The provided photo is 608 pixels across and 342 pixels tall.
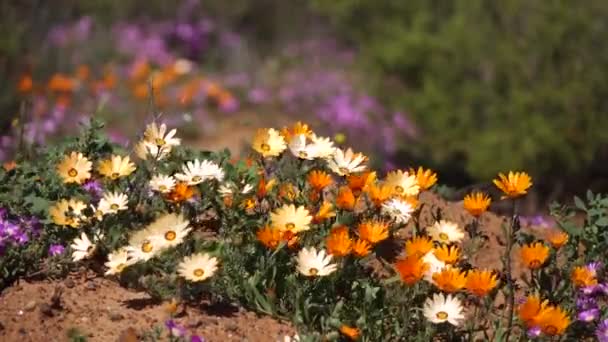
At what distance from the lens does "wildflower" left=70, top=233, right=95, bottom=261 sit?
10.7ft

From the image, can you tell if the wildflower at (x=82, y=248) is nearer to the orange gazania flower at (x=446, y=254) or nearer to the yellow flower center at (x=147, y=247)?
the yellow flower center at (x=147, y=247)

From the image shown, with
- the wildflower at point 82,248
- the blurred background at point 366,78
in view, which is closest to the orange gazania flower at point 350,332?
the wildflower at point 82,248

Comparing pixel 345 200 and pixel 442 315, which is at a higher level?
pixel 345 200

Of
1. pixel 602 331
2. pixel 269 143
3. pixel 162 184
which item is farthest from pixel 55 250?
pixel 602 331

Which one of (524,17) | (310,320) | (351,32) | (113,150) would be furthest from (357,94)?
(310,320)

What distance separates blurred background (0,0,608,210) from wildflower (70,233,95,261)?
3.77 metres

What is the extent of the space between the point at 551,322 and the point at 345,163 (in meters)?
0.88

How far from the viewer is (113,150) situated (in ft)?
12.8

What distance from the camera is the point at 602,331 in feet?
10.9

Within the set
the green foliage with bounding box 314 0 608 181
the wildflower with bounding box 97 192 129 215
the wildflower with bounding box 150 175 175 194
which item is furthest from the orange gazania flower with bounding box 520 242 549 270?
the green foliage with bounding box 314 0 608 181

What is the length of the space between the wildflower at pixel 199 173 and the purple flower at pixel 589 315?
117 centimetres

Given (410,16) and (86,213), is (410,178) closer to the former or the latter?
(86,213)

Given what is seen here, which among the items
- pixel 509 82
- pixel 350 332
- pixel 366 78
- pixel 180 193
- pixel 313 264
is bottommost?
pixel 350 332

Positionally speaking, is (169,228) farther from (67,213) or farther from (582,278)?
(582,278)
